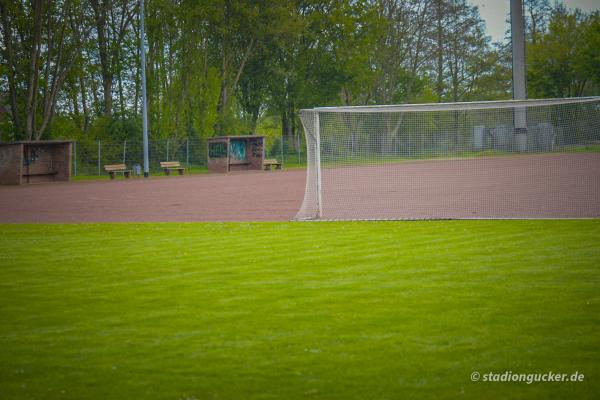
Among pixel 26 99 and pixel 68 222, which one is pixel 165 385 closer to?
pixel 68 222

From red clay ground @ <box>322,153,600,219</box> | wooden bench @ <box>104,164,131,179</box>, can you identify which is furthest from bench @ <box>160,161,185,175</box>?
red clay ground @ <box>322,153,600,219</box>

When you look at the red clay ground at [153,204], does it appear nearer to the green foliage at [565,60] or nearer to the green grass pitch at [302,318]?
the green grass pitch at [302,318]

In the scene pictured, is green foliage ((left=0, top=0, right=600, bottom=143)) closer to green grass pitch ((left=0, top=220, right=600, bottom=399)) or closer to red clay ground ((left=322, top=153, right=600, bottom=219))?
red clay ground ((left=322, top=153, right=600, bottom=219))

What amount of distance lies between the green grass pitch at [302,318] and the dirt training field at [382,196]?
527cm

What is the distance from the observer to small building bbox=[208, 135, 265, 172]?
4794cm

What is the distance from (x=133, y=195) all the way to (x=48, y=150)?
48.0 feet

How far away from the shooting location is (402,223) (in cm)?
1546

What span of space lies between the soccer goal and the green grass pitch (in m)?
4.76

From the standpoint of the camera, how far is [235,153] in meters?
49.5

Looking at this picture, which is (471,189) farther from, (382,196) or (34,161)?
(34,161)

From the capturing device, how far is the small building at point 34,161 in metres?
36.3

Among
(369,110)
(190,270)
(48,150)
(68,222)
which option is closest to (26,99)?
(48,150)

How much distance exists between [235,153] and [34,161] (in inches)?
559

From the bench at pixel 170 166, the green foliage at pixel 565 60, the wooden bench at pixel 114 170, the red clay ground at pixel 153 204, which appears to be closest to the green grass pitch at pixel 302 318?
the red clay ground at pixel 153 204
